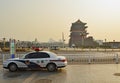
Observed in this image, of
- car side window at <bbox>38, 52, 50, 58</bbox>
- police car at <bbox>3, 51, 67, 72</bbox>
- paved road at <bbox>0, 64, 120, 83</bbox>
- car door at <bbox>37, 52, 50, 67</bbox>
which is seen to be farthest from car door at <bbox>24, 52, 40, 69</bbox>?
paved road at <bbox>0, 64, 120, 83</bbox>

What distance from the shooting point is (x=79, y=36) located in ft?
367

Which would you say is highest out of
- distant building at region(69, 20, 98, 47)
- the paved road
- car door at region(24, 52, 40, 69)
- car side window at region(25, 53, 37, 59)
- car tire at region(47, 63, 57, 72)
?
distant building at region(69, 20, 98, 47)

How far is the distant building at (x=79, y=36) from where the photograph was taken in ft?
356

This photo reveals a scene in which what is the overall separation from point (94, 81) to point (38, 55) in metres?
5.74

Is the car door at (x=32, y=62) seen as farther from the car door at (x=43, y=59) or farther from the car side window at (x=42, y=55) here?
the car side window at (x=42, y=55)

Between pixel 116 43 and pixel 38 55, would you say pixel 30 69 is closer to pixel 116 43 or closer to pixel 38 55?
pixel 38 55

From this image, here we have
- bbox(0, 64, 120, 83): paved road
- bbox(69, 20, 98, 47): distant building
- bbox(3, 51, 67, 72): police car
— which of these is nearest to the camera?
bbox(0, 64, 120, 83): paved road

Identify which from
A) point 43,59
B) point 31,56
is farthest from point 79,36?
point 43,59

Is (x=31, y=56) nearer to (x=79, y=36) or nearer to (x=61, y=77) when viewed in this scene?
(x=61, y=77)

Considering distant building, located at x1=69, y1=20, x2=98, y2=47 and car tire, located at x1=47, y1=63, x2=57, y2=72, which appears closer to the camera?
car tire, located at x1=47, y1=63, x2=57, y2=72

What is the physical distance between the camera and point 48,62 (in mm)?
16281

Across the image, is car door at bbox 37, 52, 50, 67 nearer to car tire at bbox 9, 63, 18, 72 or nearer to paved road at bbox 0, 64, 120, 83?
paved road at bbox 0, 64, 120, 83

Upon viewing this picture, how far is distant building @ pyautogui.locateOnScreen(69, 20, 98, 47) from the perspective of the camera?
108 meters

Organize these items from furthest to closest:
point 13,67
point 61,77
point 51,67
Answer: point 13,67, point 51,67, point 61,77
